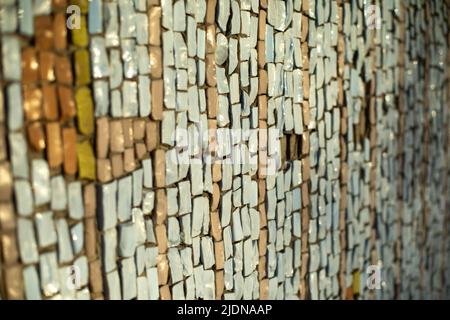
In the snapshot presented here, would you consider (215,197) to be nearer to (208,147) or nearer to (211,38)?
(208,147)

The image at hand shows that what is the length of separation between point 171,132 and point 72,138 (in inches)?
9.1

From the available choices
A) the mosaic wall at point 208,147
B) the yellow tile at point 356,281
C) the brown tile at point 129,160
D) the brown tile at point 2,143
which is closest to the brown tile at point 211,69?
the mosaic wall at point 208,147

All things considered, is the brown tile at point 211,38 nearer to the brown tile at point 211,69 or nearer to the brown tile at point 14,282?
the brown tile at point 211,69

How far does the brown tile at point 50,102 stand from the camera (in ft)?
2.90

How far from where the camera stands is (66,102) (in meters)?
0.92

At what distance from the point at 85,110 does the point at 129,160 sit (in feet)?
0.44

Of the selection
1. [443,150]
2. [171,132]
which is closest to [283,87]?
[171,132]

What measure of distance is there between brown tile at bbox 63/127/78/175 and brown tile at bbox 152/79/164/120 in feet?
0.60

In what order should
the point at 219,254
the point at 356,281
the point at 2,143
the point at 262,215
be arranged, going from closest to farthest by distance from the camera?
the point at 2,143 → the point at 219,254 → the point at 262,215 → the point at 356,281

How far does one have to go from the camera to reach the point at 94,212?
99 cm

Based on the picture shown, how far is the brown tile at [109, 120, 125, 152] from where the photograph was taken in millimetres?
1010

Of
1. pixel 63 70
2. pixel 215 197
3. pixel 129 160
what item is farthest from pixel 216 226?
pixel 63 70

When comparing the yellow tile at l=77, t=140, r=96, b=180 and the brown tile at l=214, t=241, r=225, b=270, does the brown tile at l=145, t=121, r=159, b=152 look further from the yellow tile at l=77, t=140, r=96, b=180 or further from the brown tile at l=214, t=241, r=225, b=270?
the brown tile at l=214, t=241, r=225, b=270

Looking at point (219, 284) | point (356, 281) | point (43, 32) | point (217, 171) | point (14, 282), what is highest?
point (43, 32)
